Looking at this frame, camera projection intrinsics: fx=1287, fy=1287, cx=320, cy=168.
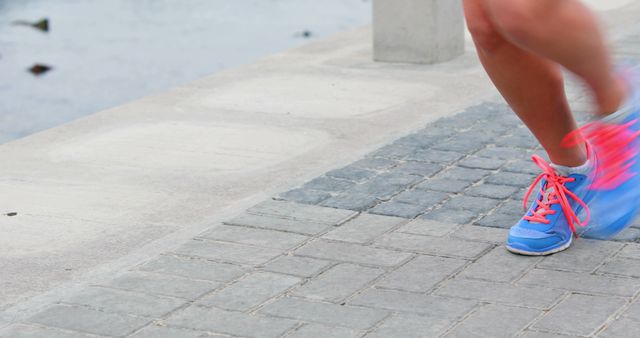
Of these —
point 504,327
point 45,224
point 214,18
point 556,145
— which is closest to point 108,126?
point 45,224

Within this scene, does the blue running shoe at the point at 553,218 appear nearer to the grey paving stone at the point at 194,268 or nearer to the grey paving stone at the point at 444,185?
the grey paving stone at the point at 444,185

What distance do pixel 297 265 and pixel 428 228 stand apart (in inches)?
21.0

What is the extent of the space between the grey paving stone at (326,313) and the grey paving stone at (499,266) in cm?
41

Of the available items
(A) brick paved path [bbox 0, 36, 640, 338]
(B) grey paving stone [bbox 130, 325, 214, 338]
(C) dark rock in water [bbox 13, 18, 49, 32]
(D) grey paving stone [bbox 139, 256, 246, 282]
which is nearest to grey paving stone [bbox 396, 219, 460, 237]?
(A) brick paved path [bbox 0, 36, 640, 338]

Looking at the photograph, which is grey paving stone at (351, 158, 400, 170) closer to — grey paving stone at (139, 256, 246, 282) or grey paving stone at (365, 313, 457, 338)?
grey paving stone at (139, 256, 246, 282)

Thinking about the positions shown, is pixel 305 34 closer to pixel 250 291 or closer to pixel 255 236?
pixel 255 236

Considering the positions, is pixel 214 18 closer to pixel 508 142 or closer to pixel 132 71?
pixel 132 71

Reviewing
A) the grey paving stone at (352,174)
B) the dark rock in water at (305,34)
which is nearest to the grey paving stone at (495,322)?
the grey paving stone at (352,174)

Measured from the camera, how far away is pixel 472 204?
4383 millimetres

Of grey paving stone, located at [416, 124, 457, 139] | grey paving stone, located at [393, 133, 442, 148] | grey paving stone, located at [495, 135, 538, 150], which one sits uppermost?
grey paving stone, located at [416, 124, 457, 139]

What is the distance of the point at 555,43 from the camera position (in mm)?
3479

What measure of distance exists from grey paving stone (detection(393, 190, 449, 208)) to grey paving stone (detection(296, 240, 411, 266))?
0.49 m

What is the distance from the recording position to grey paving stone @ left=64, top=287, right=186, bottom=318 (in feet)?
11.5

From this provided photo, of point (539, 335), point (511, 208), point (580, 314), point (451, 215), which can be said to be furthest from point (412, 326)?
point (511, 208)
